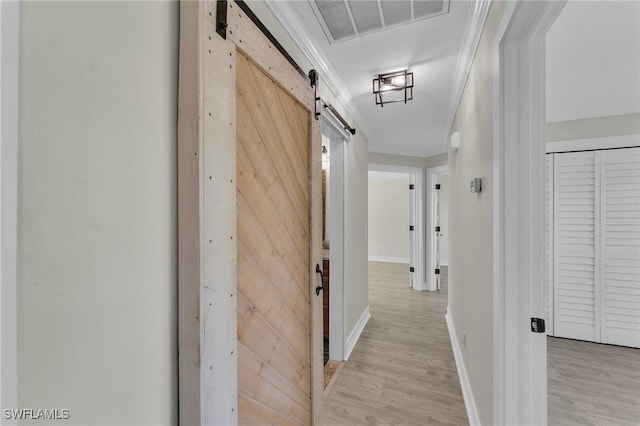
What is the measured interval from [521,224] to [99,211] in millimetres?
1428

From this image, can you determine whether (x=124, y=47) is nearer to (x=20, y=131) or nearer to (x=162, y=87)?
(x=162, y=87)

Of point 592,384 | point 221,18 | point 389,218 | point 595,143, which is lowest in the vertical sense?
point 592,384

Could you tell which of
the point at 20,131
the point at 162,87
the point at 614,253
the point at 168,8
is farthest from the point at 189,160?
the point at 614,253

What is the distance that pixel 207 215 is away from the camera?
2.73 ft

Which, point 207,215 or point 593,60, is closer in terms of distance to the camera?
point 207,215

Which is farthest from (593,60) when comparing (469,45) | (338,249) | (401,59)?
(338,249)

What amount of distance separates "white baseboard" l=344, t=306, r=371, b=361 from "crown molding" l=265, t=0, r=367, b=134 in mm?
2237

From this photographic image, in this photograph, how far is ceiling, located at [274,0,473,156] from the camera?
1.54 m

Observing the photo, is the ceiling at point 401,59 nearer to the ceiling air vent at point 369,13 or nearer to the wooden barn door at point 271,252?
the ceiling air vent at point 369,13

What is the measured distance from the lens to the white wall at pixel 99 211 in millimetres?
542

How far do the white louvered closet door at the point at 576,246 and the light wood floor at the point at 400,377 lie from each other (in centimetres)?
130

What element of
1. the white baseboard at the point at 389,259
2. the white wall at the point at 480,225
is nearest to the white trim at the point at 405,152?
the white wall at the point at 480,225

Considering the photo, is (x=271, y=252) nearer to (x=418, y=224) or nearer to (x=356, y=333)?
(x=356, y=333)

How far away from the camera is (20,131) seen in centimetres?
52
